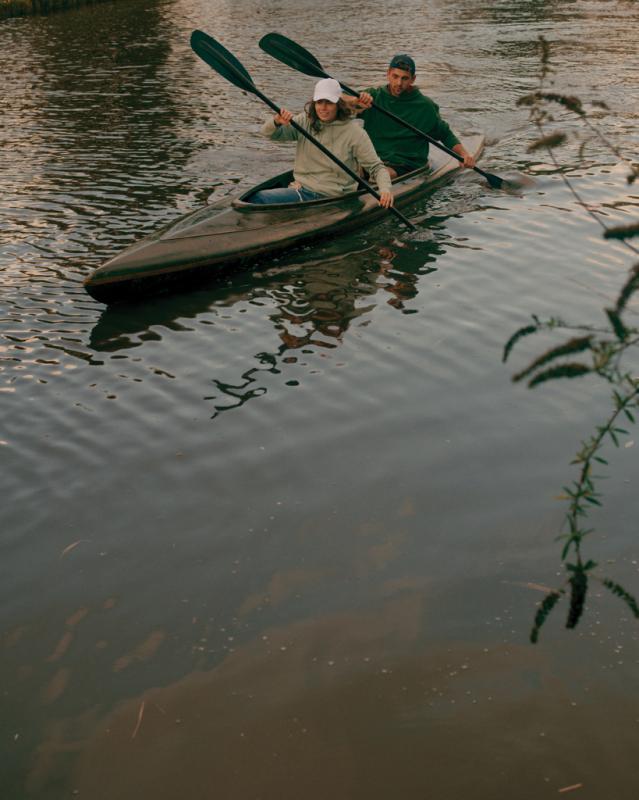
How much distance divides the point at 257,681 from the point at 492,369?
11.2 feet

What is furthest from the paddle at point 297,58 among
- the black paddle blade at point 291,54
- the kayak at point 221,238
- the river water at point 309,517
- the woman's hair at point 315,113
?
the woman's hair at point 315,113

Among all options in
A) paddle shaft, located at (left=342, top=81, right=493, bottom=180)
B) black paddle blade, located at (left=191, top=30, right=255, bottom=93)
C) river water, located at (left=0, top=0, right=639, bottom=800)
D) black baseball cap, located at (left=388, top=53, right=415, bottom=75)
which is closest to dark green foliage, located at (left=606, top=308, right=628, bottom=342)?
river water, located at (left=0, top=0, right=639, bottom=800)

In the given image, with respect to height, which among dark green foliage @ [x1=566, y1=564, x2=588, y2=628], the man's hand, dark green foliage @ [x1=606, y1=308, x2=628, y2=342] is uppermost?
dark green foliage @ [x1=606, y1=308, x2=628, y2=342]

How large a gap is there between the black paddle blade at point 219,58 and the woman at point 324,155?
0.59 meters

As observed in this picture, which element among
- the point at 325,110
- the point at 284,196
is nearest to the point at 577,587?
the point at 325,110

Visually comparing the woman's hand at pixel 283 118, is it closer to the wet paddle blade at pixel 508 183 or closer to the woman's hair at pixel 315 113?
the woman's hair at pixel 315 113

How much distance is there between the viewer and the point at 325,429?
19.6 ft

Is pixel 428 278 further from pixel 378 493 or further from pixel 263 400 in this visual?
pixel 378 493

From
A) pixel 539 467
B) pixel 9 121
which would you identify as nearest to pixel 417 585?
pixel 539 467

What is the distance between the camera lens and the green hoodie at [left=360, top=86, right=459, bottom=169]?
1054 centimetres

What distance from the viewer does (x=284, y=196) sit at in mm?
9148

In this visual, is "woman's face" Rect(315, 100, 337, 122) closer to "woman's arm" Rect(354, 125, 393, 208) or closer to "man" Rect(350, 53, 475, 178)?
"woman's arm" Rect(354, 125, 393, 208)

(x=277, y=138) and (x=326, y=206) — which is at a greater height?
(x=277, y=138)

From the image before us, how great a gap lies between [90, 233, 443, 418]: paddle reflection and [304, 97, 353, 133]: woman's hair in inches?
45.6
